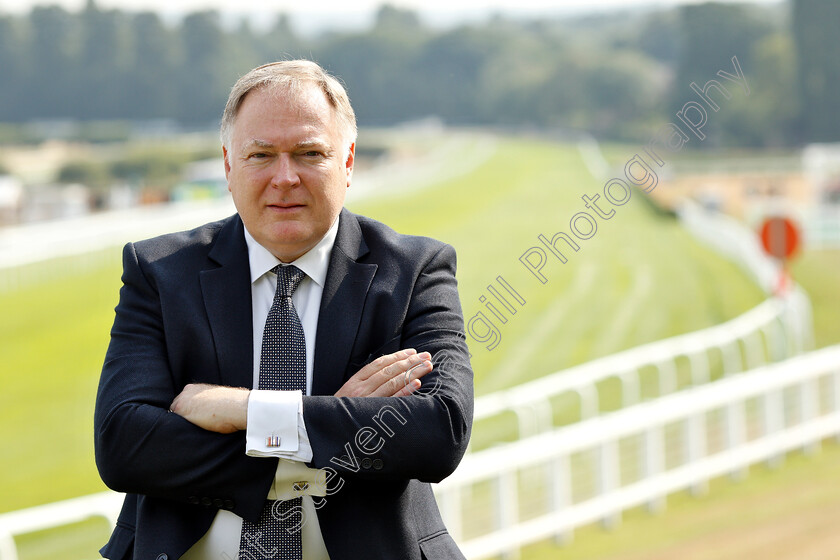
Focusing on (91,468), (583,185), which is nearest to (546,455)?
(91,468)

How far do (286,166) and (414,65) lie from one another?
11174cm

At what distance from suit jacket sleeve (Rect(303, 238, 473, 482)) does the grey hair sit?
0.31m

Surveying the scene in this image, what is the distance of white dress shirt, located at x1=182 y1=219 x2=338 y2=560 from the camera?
79.6 inches

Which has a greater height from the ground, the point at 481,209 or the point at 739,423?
the point at 481,209

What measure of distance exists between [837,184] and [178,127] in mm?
70920

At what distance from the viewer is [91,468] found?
44.7ft

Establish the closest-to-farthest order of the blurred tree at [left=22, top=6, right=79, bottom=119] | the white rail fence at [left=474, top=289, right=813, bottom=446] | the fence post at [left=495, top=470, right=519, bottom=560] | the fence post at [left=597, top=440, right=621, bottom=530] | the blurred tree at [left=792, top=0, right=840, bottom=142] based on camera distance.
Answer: the fence post at [left=495, top=470, right=519, bottom=560] → the fence post at [left=597, top=440, right=621, bottom=530] → the white rail fence at [left=474, top=289, right=813, bottom=446] → the blurred tree at [left=792, top=0, right=840, bottom=142] → the blurred tree at [left=22, top=6, right=79, bottom=119]

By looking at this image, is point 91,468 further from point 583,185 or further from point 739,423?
point 583,185

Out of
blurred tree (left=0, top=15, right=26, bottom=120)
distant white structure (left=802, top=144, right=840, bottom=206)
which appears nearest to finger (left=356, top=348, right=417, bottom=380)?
distant white structure (left=802, top=144, right=840, bottom=206)

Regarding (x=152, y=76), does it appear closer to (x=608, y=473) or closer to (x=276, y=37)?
(x=276, y=37)

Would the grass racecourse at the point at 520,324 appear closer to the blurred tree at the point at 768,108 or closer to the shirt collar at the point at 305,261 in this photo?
the shirt collar at the point at 305,261

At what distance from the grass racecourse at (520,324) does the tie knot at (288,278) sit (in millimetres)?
777

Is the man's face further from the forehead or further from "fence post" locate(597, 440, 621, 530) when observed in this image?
"fence post" locate(597, 440, 621, 530)

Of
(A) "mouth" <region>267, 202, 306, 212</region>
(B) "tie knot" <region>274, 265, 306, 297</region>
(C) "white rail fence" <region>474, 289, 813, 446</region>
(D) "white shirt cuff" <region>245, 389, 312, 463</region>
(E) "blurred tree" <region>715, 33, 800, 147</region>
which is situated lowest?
(D) "white shirt cuff" <region>245, 389, 312, 463</region>
